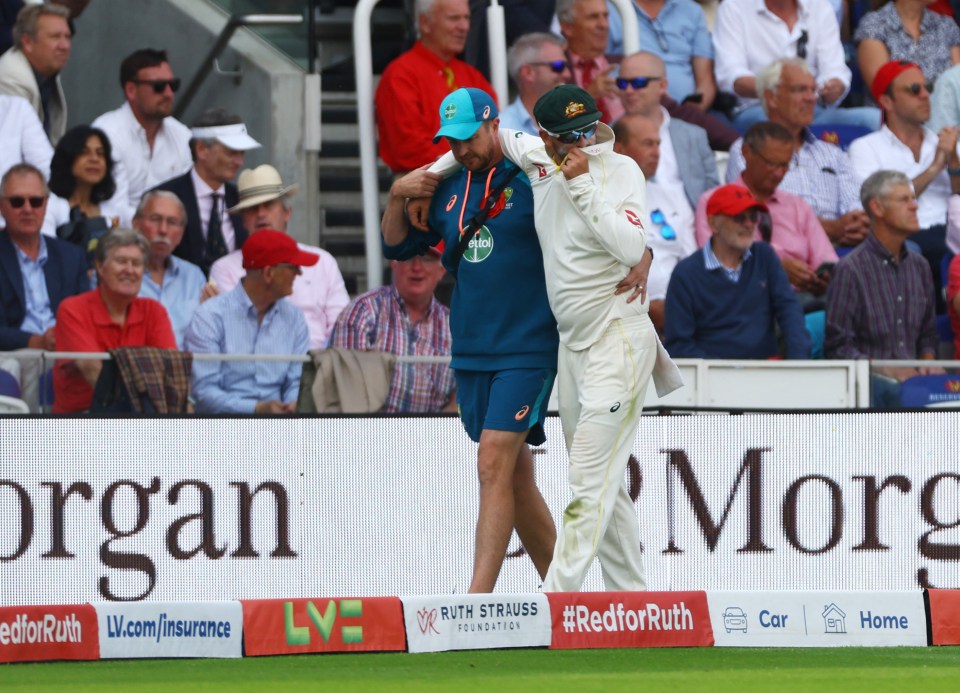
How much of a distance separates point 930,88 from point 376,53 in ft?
12.9

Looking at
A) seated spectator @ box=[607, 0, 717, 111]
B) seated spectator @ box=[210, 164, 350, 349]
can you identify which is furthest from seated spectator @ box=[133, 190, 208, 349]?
seated spectator @ box=[607, 0, 717, 111]

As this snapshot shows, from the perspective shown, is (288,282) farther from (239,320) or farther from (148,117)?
(148,117)

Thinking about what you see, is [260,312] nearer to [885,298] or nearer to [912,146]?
[885,298]

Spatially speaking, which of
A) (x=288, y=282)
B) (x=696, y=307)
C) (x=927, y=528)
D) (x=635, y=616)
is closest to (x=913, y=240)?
(x=696, y=307)

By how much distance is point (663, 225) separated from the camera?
11.5 metres

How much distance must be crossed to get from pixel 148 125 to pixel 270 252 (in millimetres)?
2175

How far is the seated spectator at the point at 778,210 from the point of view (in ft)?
37.7

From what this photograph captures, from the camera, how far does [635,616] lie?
21.7 feet

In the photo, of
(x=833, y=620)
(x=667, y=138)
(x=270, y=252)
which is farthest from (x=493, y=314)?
(x=667, y=138)

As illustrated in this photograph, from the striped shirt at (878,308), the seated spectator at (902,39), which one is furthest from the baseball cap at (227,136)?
the seated spectator at (902,39)

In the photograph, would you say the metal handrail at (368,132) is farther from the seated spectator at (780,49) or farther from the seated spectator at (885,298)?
the seated spectator at (885,298)

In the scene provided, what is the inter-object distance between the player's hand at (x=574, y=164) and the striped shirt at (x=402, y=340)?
2625 mm

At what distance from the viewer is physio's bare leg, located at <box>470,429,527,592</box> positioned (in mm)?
7281

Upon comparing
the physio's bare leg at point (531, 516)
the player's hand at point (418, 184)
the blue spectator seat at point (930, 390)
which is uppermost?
the player's hand at point (418, 184)
